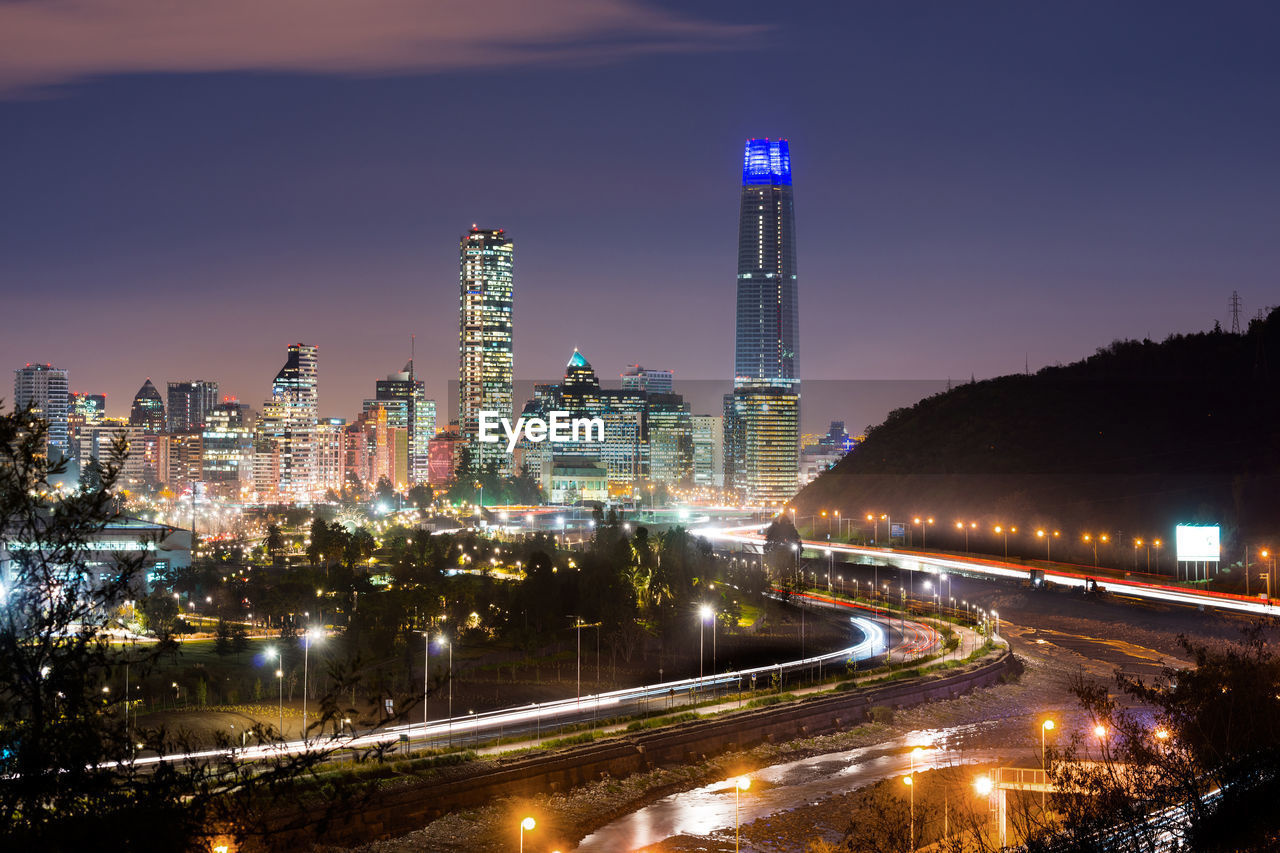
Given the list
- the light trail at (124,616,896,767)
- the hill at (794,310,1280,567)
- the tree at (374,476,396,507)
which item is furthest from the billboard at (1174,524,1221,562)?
the tree at (374,476,396,507)

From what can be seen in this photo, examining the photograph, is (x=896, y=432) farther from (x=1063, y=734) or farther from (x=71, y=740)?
(x=71, y=740)

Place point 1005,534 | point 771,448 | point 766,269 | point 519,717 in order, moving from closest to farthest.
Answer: point 519,717 < point 1005,534 < point 771,448 < point 766,269

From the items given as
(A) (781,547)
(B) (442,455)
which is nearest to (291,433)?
(B) (442,455)

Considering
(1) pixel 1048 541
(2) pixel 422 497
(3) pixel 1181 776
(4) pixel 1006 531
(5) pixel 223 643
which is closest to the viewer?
(3) pixel 1181 776

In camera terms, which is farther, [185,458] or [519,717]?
[185,458]

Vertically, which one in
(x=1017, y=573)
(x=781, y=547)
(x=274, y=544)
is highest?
(x=274, y=544)

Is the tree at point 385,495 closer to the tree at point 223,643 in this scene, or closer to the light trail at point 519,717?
the tree at point 223,643

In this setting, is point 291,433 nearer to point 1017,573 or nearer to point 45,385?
point 45,385
